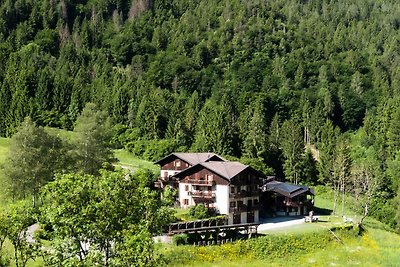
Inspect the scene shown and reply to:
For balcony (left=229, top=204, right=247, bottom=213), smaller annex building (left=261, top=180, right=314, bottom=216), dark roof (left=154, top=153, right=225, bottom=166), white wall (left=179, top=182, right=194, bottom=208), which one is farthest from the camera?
dark roof (left=154, top=153, right=225, bottom=166)

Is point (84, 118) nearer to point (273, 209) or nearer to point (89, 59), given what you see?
point (273, 209)

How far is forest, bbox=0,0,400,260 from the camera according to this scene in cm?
10550

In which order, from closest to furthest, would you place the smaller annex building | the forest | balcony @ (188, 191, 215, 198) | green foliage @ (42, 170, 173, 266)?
green foliage @ (42, 170, 173, 266), balcony @ (188, 191, 215, 198), the smaller annex building, the forest

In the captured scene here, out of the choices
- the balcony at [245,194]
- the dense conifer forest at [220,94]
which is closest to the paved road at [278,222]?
the balcony at [245,194]

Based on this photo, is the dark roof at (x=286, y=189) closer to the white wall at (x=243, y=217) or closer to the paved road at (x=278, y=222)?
the paved road at (x=278, y=222)

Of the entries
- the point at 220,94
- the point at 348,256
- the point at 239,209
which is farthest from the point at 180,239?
the point at 220,94

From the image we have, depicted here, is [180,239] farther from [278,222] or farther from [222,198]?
[278,222]

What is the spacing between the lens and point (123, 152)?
361ft

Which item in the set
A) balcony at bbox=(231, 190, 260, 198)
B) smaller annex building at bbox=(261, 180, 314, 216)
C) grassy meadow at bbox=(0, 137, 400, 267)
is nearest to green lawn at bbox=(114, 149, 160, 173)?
smaller annex building at bbox=(261, 180, 314, 216)

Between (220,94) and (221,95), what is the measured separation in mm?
1327

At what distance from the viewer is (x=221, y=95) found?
510 ft

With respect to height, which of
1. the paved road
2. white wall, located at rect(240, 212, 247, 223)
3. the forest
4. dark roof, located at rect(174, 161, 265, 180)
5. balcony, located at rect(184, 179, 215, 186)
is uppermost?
the forest

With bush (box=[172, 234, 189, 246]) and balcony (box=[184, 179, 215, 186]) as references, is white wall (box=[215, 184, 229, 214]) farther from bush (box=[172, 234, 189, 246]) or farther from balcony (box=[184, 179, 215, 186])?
bush (box=[172, 234, 189, 246])

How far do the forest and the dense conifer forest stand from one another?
A: 0.39 m
